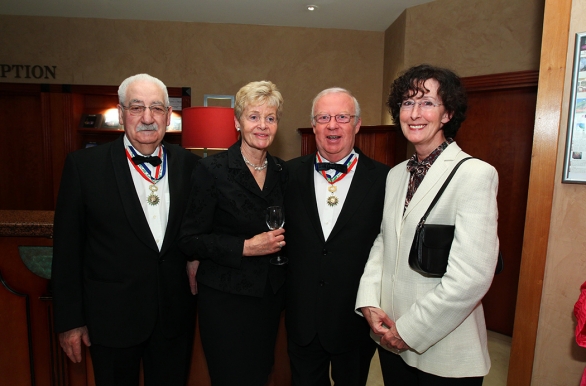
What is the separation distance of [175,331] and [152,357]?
6.4 inches

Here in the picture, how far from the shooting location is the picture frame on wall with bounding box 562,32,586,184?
162 centimetres

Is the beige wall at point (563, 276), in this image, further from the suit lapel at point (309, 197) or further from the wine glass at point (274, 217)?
the wine glass at point (274, 217)

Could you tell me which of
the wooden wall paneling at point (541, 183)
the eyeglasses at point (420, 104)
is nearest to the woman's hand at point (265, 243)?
the eyeglasses at point (420, 104)

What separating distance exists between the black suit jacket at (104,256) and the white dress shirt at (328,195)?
0.72m

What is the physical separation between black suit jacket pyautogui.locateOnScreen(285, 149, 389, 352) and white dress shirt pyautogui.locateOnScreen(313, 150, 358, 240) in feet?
0.17

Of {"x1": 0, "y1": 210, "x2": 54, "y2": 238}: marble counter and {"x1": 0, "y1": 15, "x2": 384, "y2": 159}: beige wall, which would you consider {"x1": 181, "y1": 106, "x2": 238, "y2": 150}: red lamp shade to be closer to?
{"x1": 0, "y1": 15, "x2": 384, "y2": 159}: beige wall

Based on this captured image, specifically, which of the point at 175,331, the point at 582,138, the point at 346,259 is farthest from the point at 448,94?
the point at 175,331

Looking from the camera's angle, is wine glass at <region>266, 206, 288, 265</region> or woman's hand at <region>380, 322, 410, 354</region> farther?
wine glass at <region>266, 206, 288, 265</region>

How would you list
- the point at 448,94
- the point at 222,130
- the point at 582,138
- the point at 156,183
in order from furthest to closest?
1. the point at 222,130
2. the point at 156,183
3. the point at 582,138
4. the point at 448,94

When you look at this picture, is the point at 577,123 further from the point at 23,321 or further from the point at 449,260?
the point at 23,321

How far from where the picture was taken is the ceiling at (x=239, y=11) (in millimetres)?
4699

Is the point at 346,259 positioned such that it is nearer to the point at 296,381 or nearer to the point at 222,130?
the point at 296,381

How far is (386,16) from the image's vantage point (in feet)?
16.4

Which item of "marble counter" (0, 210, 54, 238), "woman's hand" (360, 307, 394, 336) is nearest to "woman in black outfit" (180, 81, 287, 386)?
"woman's hand" (360, 307, 394, 336)
